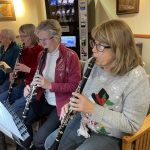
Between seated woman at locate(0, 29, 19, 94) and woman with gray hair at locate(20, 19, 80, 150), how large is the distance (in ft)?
2.62

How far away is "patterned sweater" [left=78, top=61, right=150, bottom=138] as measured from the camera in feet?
3.60

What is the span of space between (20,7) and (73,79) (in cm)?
Answer: 319

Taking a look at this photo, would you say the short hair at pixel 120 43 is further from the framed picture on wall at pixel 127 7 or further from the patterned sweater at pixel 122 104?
the framed picture on wall at pixel 127 7

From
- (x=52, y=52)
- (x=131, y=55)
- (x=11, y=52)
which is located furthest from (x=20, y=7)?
(x=131, y=55)

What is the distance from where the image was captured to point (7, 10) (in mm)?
4082

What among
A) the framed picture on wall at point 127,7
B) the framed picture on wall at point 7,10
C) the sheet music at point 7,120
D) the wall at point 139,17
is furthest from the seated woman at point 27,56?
the framed picture on wall at point 7,10

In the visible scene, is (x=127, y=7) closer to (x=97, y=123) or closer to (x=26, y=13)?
(x=26, y=13)

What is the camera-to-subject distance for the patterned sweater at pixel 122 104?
1.10 meters

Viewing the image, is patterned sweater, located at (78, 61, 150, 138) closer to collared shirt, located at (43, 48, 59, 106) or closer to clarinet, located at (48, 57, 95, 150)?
clarinet, located at (48, 57, 95, 150)

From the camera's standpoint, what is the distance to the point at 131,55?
1147 mm

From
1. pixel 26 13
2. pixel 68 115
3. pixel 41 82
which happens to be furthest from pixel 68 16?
pixel 68 115

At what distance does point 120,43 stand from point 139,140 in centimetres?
55

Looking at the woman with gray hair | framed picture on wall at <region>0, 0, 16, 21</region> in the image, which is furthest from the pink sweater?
framed picture on wall at <region>0, 0, 16, 21</region>

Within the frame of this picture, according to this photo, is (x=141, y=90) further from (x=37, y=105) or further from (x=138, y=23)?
(x=138, y=23)
